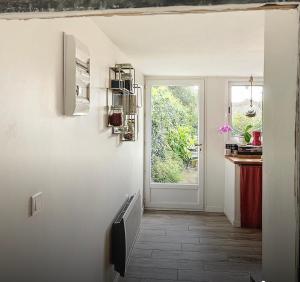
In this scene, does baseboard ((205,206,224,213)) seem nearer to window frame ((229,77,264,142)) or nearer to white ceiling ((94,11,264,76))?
window frame ((229,77,264,142))

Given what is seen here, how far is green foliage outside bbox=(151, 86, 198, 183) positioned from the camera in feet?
18.5

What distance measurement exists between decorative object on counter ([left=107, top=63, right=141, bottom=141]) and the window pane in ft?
7.74

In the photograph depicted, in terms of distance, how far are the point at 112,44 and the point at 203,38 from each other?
83cm

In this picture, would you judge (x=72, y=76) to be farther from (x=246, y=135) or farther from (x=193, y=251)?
(x=246, y=135)

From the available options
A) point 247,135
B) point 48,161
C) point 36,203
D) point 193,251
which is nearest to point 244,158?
point 247,135

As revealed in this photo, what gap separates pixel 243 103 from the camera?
5582mm

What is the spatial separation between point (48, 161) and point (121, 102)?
2003 millimetres

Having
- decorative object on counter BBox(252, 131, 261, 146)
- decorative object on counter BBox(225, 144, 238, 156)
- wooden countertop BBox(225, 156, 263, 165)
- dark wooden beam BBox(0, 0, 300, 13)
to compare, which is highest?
dark wooden beam BBox(0, 0, 300, 13)

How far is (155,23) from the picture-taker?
8.41 ft

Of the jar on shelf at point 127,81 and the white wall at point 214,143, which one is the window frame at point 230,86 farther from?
the jar on shelf at point 127,81

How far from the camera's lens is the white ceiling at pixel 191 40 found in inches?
97.8

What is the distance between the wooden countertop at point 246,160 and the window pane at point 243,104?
626 mm

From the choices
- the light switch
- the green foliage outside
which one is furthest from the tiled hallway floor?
the light switch

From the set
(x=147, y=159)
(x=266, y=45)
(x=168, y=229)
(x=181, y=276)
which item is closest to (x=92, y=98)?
(x=266, y=45)
